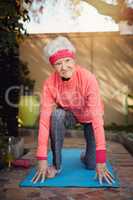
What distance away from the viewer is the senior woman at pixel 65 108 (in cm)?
257

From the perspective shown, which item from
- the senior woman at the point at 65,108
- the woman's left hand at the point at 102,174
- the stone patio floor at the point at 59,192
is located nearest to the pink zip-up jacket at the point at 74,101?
the senior woman at the point at 65,108

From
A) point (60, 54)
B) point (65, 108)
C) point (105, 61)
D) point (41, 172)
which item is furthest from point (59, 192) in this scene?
point (105, 61)

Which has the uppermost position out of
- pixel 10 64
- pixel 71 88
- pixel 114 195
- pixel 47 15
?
pixel 47 15

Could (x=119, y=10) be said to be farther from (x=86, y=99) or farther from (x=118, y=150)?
(x=86, y=99)

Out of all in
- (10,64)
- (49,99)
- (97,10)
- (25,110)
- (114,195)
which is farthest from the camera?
(97,10)

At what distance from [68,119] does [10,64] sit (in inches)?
84.4

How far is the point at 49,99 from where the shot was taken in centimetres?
274

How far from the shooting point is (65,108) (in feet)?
9.52

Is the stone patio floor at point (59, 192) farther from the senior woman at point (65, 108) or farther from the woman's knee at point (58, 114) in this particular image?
the woman's knee at point (58, 114)

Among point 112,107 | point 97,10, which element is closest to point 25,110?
point 112,107

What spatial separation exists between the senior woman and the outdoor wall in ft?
13.3

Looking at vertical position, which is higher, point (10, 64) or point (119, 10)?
point (119, 10)

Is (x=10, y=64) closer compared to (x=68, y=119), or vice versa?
(x=68, y=119)

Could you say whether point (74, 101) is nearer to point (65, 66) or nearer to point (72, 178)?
point (65, 66)
